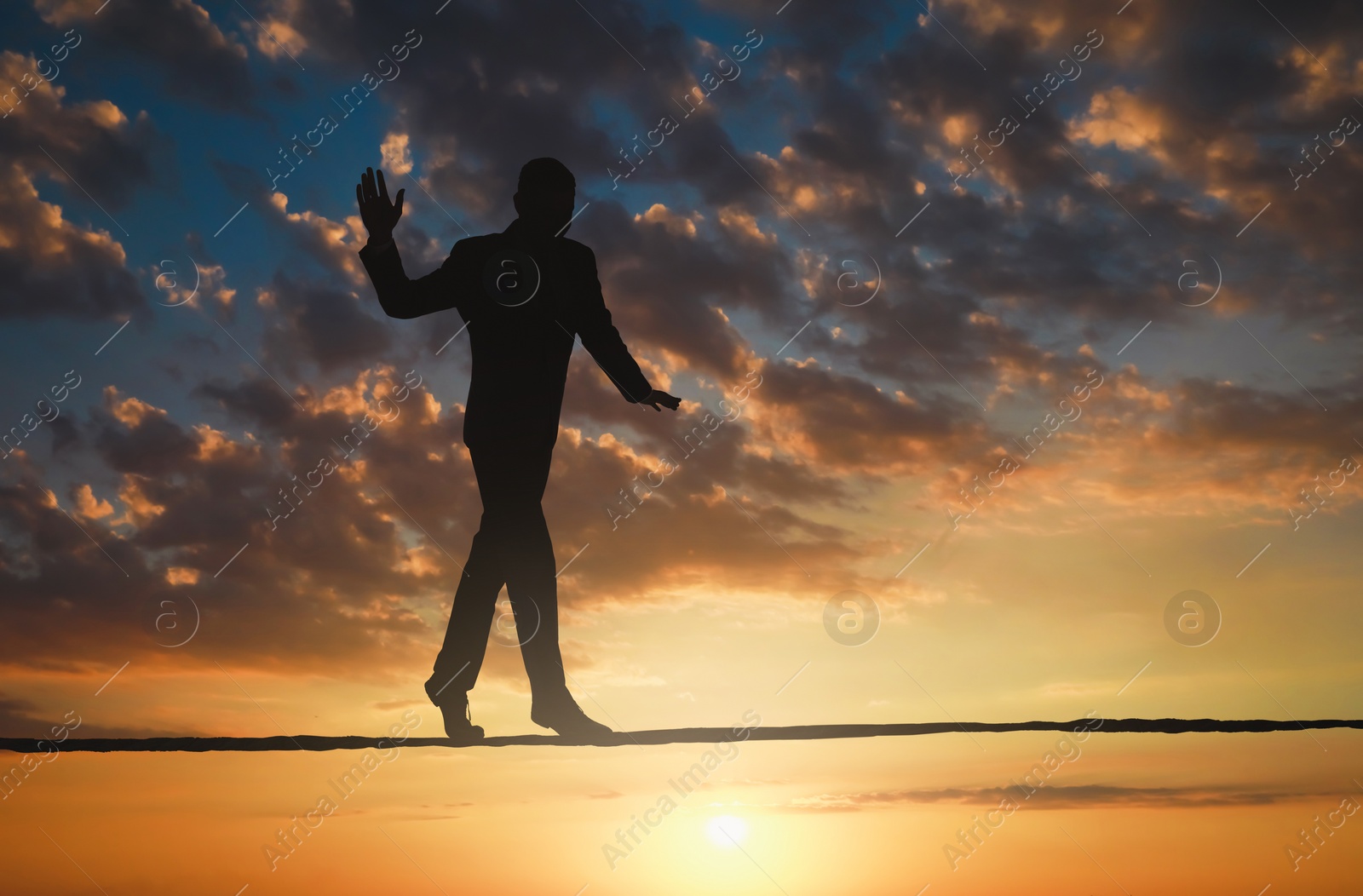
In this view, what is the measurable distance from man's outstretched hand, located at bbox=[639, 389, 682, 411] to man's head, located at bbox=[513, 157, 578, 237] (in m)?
1.12

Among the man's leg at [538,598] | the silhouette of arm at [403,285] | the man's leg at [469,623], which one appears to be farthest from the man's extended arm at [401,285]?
the man's leg at [469,623]

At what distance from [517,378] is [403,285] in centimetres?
81

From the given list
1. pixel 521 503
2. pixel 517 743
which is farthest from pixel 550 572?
pixel 517 743

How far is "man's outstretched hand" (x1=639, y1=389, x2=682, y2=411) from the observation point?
5.59 metres

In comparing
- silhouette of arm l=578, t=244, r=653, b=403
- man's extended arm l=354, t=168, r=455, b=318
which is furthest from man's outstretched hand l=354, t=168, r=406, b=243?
silhouette of arm l=578, t=244, r=653, b=403

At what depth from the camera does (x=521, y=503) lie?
5293 mm

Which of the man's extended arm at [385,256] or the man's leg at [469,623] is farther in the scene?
the man's leg at [469,623]

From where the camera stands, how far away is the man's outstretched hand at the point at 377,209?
5066mm

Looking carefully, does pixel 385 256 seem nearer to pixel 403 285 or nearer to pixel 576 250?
pixel 403 285

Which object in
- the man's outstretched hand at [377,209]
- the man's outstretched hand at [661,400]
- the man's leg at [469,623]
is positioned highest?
the man's outstretched hand at [377,209]

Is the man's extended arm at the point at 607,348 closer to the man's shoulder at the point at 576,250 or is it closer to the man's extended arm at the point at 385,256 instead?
the man's shoulder at the point at 576,250

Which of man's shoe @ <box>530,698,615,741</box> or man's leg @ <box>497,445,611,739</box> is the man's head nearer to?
man's leg @ <box>497,445,611,739</box>

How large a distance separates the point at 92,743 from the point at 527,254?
150 inches

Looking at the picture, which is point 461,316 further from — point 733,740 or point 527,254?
point 733,740
